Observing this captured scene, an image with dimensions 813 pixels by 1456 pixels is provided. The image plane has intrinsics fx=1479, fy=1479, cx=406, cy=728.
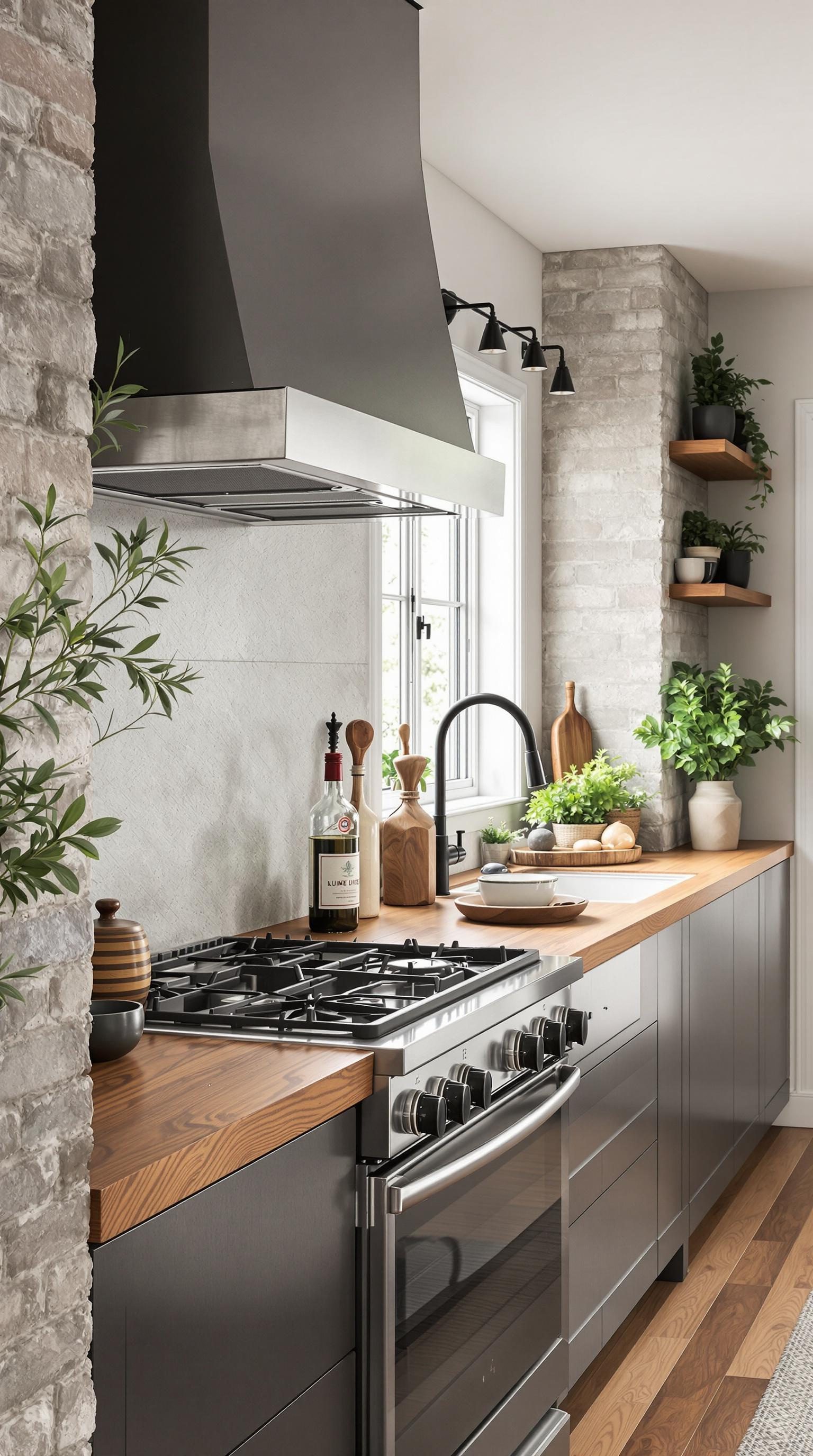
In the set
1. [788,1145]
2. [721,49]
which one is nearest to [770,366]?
[721,49]

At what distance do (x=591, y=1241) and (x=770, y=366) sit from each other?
327cm

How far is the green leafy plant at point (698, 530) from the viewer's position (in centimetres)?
486

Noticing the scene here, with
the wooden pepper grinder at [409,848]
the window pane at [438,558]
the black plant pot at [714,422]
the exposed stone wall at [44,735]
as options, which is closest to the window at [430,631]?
the window pane at [438,558]

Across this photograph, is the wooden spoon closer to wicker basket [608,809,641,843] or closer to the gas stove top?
the gas stove top

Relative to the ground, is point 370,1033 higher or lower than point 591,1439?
higher

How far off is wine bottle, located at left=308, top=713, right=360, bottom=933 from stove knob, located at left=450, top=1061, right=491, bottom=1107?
721 mm

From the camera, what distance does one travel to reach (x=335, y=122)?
2.34m

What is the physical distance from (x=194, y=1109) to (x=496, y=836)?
2585 millimetres

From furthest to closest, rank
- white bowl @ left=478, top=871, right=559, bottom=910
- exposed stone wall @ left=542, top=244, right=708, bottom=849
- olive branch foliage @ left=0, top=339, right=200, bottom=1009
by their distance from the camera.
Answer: exposed stone wall @ left=542, top=244, right=708, bottom=849
white bowl @ left=478, top=871, right=559, bottom=910
olive branch foliage @ left=0, top=339, right=200, bottom=1009

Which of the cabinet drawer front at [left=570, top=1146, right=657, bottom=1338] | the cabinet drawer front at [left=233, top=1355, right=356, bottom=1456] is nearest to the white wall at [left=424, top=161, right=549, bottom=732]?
the cabinet drawer front at [left=570, top=1146, right=657, bottom=1338]

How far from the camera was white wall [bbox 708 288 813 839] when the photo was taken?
5.07 m

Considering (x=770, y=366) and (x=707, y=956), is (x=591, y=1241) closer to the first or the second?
(x=707, y=956)

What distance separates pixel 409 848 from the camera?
127 inches

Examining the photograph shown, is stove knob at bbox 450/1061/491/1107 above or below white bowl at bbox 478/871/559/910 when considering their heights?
below
